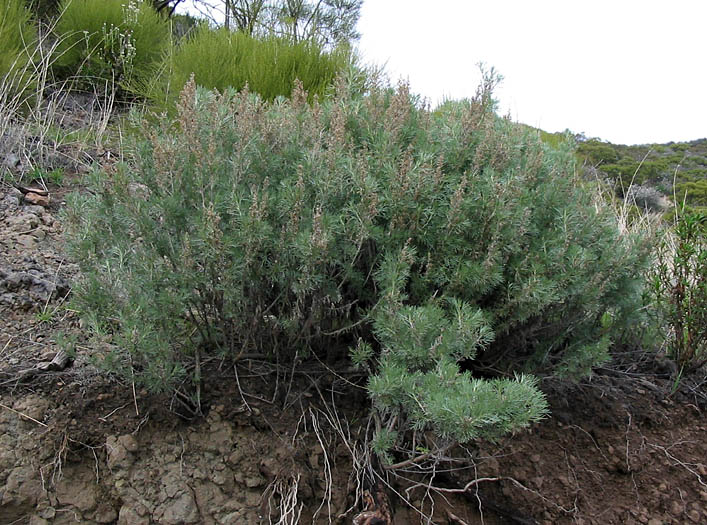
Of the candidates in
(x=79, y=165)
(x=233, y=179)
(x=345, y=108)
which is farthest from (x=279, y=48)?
(x=233, y=179)

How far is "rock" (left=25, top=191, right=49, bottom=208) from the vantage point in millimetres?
3797

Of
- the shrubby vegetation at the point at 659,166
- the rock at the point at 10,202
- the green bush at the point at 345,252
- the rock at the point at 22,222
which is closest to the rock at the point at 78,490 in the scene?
the green bush at the point at 345,252

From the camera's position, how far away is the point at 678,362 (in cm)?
319

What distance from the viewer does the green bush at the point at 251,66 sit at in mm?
4973

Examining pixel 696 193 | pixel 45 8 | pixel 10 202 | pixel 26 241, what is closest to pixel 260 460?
pixel 26 241

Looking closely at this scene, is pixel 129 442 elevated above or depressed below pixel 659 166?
below

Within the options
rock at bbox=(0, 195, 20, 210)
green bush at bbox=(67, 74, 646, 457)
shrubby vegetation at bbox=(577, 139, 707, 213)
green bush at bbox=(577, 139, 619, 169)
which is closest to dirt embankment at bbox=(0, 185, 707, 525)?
green bush at bbox=(67, 74, 646, 457)

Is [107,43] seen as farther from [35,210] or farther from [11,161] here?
[35,210]

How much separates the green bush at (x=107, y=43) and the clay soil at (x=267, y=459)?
4.21 metres

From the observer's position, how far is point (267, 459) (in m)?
2.15

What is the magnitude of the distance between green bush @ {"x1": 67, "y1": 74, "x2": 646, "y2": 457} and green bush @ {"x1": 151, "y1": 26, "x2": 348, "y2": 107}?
102 inches

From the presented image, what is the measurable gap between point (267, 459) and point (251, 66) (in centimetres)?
373

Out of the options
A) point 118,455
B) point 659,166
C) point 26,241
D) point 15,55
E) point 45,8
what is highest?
point 45,8

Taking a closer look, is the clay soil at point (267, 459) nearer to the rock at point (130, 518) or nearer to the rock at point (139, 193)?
the rock at point (130, 518)
